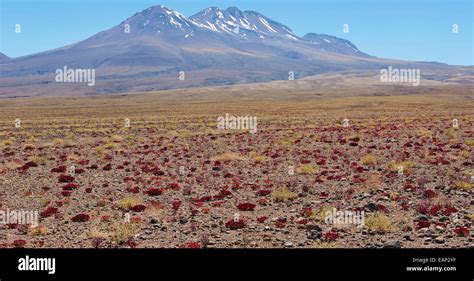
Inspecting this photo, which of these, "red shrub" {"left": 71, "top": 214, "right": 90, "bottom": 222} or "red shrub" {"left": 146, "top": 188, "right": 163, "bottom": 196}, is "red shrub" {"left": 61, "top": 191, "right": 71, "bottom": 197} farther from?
"red shrub" {"left": 71, "top": 214, "right": 90, "bottom": 222}

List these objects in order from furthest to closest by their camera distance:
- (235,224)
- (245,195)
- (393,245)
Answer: (245,195) → (235,224) → (393,245)

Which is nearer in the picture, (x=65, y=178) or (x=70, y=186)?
(x=70, y=186)

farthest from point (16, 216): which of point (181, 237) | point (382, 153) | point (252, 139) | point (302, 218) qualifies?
point (252, 139)

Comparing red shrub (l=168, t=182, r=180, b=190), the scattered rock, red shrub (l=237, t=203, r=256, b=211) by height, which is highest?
the scattered rock

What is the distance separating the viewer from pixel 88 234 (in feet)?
36.6

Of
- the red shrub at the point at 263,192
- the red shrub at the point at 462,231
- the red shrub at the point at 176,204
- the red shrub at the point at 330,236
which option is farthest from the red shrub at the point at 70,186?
the red shrub at the point at 462,231

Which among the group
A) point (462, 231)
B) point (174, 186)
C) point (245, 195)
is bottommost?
point (245, 195)

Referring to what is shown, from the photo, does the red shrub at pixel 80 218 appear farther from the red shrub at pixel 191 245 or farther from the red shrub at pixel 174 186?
the red shrub at pixel 174 186

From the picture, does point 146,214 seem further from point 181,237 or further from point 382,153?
point 382,153

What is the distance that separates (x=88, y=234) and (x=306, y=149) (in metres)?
17.6

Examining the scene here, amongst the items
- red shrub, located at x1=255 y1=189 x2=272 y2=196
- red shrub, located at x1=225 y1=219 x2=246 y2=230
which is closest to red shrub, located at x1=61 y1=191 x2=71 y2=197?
red shrub, located at x1=255 y1=189 x2=272 y2=196

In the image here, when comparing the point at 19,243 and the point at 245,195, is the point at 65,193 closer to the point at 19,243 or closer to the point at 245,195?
the point at 19,243

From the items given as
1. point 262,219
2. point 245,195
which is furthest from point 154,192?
point 262,219

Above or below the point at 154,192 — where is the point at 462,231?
above
